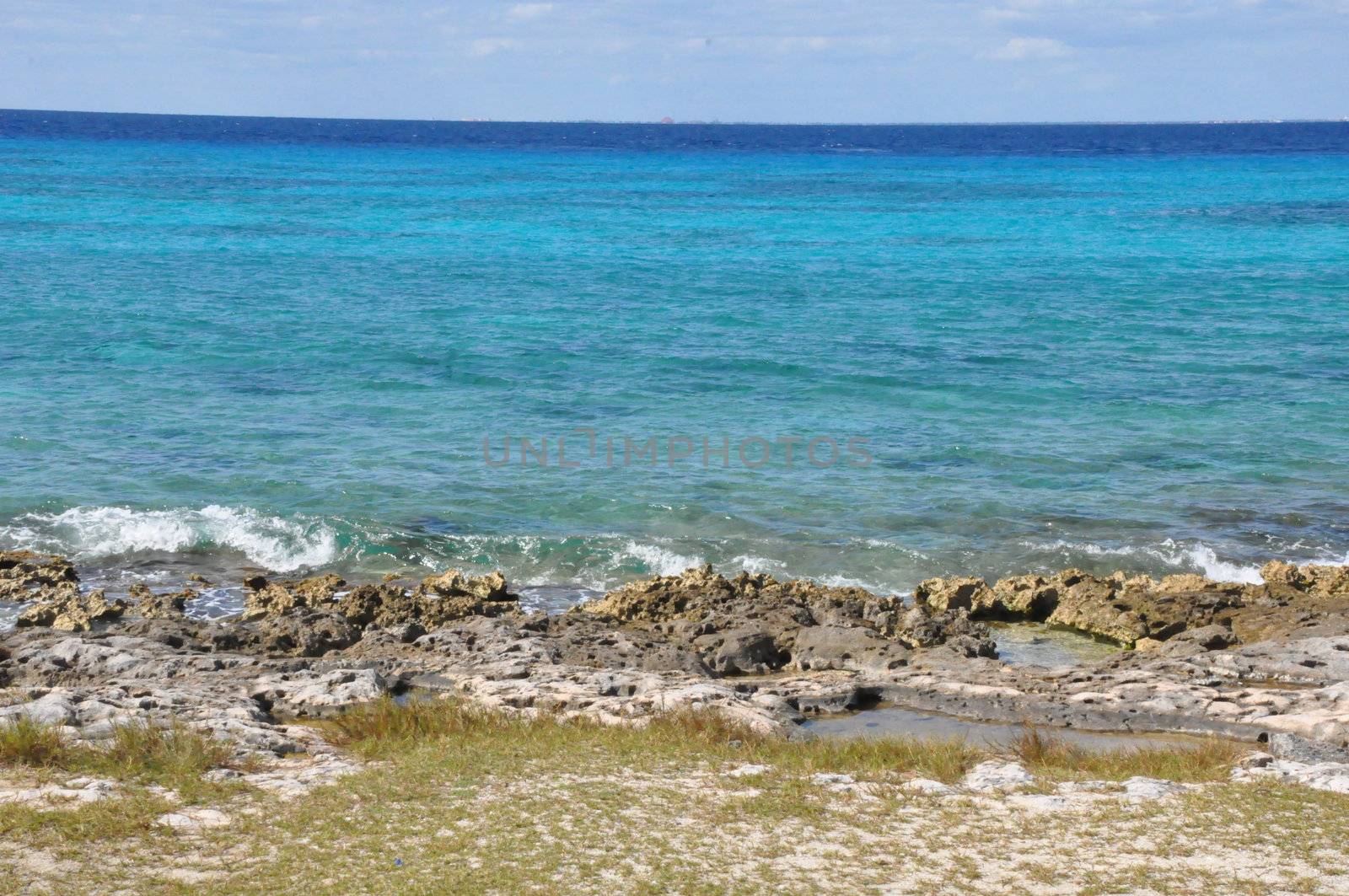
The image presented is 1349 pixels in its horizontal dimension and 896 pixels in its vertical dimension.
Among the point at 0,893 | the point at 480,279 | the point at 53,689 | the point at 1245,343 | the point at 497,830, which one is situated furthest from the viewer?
the point at 480,279

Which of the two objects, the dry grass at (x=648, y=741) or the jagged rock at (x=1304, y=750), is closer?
the dry grass at (x=648, y=741)

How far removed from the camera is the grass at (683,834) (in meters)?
8.75

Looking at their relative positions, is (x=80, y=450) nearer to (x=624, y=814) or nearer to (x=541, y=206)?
(x=624, y=814)

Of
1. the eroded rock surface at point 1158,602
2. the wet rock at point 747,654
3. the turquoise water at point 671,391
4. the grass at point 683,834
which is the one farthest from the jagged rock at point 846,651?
the turquoise water at point 671,391

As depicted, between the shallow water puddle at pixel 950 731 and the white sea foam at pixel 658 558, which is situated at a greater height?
the shallow water puddle at pixel 950 731

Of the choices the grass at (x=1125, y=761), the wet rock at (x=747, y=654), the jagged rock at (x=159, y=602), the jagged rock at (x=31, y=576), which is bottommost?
the jagged rock at (x=159, y=602)

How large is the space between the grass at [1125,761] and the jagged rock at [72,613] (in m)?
11.2

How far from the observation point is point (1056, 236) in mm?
59188

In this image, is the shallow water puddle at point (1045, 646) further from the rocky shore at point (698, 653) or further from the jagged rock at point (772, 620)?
the jagged rock at point (772, 620)

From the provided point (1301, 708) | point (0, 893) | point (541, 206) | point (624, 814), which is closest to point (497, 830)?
point (624, 814)

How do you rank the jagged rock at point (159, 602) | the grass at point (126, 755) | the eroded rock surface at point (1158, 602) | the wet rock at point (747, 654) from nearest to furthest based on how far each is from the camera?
the grass at point (126, 755) → the wet rock at point (747, 654) → the eroded rock surface at point (1158, 602) → the jagged rock at point (159, 602)

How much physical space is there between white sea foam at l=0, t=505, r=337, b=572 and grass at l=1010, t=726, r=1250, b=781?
11647 mm

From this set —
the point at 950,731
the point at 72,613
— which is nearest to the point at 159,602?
the point at 72,613

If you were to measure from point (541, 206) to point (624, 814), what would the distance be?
65.8 m
